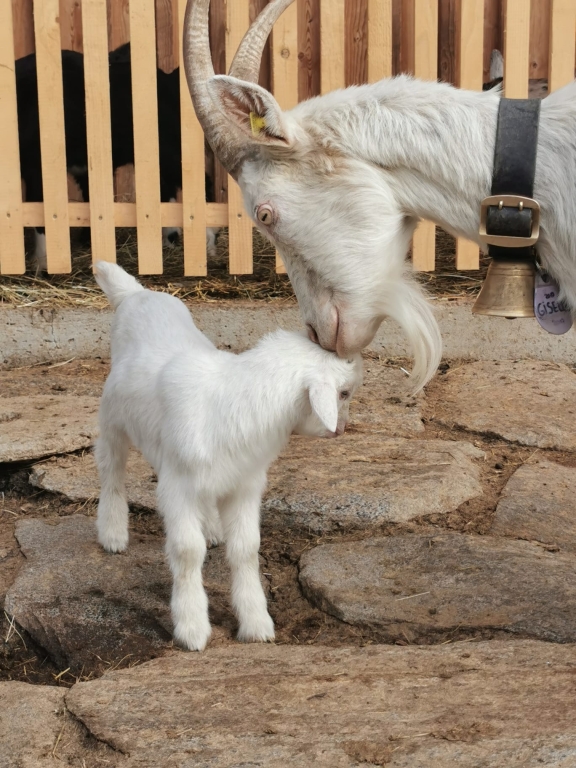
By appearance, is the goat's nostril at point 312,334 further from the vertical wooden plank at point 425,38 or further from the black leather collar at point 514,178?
the vertical wooden plank at point 425,38

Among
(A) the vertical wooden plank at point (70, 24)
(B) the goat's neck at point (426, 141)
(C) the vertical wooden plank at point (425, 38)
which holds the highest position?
(A) the vertical wooden plank at point (70, 24)

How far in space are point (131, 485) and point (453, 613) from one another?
56.0 inches

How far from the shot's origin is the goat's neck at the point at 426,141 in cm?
256

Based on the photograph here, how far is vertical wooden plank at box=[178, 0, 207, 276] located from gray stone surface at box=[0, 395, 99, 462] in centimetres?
122

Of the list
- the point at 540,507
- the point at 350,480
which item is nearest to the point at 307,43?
the point at 350,480

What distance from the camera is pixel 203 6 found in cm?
280

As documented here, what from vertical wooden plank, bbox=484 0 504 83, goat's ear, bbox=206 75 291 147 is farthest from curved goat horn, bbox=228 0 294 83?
vertical wooden plank, bbox=484 0 504 83

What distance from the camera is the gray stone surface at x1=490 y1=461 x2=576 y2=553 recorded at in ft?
10.9

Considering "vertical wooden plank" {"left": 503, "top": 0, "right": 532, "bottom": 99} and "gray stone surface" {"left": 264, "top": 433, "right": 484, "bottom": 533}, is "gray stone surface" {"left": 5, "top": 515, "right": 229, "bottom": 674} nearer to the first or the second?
"gray stone surface" {"left": 264, "top": 433, "right": 484, "bottom": 533}

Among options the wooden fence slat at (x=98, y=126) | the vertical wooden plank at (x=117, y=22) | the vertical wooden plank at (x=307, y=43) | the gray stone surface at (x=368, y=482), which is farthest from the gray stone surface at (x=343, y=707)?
the vertical wooden plank at (x=117, y=22)

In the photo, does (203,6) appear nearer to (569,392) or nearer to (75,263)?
(569,392)

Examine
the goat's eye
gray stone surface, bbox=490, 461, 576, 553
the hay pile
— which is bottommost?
gray stone surface, bbox=490, 461, 576, 553

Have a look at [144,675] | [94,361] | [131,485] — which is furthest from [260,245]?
[144,675]

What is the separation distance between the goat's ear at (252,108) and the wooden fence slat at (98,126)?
2683mm
